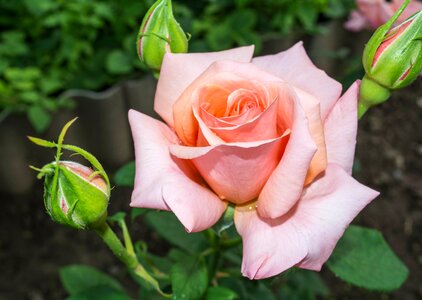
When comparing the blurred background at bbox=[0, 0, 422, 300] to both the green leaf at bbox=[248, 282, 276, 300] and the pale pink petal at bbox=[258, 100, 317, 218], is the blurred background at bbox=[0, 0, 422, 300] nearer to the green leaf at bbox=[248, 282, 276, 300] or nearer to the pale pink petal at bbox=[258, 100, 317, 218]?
the green leaf at bbox=[248, 282, 276, 300]

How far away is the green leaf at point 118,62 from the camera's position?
5.04 ft

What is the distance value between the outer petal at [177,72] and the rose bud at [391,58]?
0.11m

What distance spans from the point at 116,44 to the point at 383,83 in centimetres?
124

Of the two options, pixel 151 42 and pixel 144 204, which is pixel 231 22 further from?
pixel 144 204

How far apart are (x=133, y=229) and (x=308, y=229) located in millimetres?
1169

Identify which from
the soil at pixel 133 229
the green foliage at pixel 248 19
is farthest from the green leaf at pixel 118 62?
the soil at pixel 133 229

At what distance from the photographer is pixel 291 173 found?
463mm

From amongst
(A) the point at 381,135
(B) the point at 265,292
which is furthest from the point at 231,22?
(B) the point at 265,292

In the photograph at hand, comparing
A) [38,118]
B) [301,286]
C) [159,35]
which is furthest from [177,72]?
[38,118]

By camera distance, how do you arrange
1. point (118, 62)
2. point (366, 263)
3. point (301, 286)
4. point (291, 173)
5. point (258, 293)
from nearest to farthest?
1. point (291, 173)
2. point (366, 263)
3. point (258, 293)
4. point (301, 286)
5. point (118, 62)

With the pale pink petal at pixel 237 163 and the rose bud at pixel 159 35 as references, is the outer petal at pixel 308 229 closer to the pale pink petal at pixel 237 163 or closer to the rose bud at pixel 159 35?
the pale pink petal at pixel 237 163

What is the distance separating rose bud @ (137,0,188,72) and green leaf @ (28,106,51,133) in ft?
3.05

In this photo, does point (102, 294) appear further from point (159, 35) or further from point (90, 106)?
point (90, 106)

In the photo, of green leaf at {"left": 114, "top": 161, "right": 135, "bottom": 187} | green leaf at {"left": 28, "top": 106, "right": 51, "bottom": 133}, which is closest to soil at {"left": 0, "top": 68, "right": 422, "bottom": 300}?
green leaf at {"left": 28, "top": 106, "right": 51, "bottom": 133}
